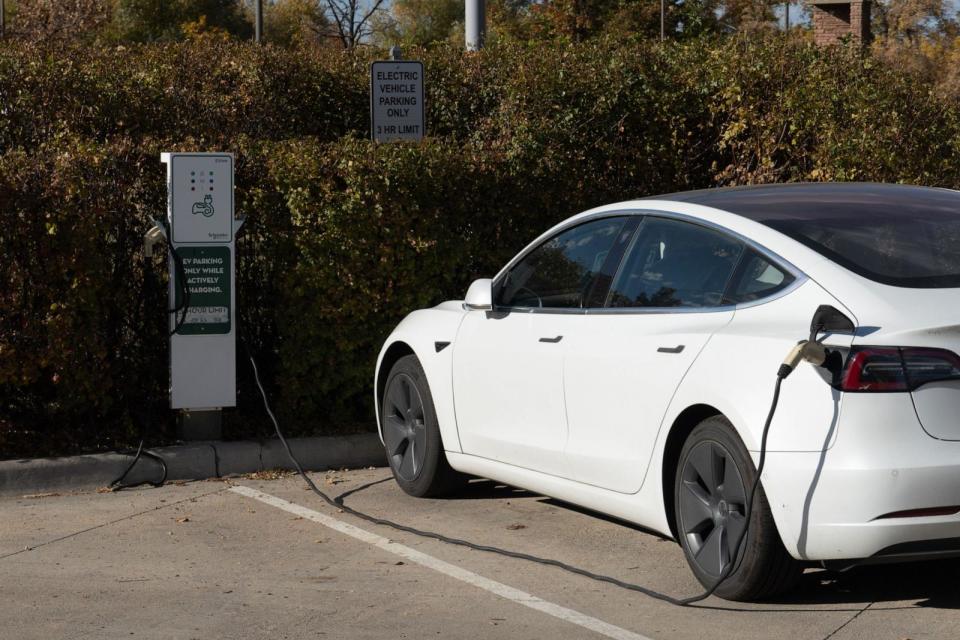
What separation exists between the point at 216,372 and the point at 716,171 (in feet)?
16.2

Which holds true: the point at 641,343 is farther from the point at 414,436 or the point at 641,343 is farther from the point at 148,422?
the point at 148,422

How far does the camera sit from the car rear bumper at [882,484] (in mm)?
4637

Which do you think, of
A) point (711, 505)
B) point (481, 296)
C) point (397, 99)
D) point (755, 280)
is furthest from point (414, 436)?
point (397, 99)

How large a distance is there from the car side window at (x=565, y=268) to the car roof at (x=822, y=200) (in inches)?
14.2

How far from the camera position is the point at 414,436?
7582 mm

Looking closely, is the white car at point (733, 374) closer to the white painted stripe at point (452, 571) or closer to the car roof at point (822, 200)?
the car roof at point (822, 200)

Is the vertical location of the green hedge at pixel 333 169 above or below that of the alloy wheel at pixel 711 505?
above

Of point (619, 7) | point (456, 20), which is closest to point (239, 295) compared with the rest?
point (619, 7)

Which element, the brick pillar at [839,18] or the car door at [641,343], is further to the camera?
the brick pillar at [839,18]

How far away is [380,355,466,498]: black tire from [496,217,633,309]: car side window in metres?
0.85

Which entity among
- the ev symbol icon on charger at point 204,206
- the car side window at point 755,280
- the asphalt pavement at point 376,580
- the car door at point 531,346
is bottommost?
the asphalt pavement at point 376,580

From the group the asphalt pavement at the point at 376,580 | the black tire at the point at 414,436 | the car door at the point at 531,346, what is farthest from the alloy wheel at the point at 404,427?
the car door at the point at 531,346

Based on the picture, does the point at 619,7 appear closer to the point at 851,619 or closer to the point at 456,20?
the point at 456,20

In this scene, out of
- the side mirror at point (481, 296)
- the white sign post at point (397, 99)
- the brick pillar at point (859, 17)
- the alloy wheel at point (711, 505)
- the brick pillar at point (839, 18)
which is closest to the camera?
the alloy wheel at point (711, 505)
